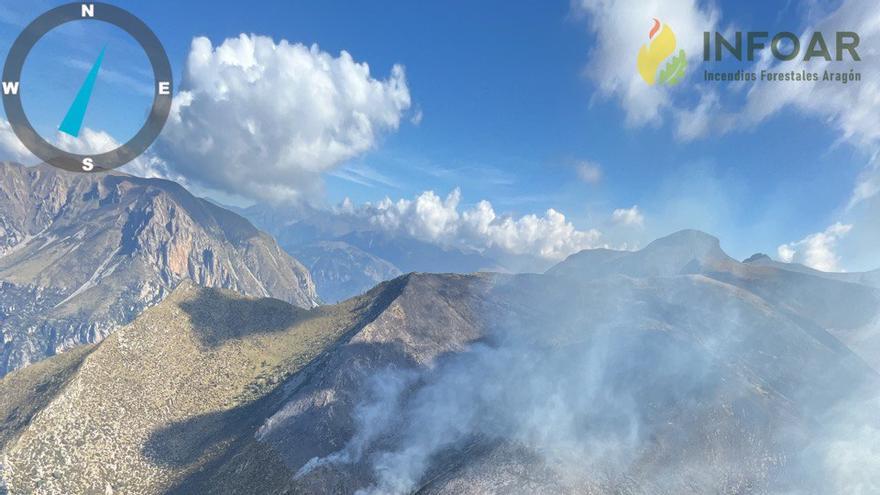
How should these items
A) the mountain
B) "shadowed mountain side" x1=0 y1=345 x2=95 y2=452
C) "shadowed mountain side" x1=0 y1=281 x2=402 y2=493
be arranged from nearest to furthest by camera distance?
the mountain, "shadowed mountain side" x1=0 y1=281 x2=402 y2=493, "shadowed mountain side" x1=0 y1=345 x2=95 y2=452

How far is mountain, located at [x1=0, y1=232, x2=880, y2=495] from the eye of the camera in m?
92.1

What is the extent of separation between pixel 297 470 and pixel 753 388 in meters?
117

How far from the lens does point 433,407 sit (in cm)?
11981

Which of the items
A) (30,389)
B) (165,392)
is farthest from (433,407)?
(30,389)

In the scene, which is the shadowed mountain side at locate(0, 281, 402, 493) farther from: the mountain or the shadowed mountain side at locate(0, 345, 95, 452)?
the shadowed mountain side at locate(0, 345, 95, 452)

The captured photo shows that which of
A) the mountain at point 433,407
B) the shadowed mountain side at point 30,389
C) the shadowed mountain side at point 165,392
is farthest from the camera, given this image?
the shadowed mountain side at point 30,389

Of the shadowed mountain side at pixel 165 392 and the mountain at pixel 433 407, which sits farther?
the shadowed mountain side at pixel 165 392

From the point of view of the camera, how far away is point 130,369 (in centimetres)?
12462

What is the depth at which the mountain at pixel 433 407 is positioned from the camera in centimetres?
9212

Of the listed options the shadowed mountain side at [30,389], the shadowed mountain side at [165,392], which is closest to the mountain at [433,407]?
the shadowed mountain side at [165,392]

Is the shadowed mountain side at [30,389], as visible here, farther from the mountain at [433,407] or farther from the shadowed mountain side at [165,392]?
the shadowed mountain side at [165,392]

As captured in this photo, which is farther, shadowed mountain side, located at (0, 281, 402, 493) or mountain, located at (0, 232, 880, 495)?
shadowed mountain side, located at (0, 281, 402, 493)

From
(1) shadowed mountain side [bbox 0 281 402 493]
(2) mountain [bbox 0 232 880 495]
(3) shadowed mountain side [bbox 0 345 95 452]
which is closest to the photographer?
(2) mountain [bbox 0 232 880 495]

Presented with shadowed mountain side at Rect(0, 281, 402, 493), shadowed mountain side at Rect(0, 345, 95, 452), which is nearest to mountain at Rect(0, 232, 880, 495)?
shadowed mountain side at Rect(0, 281, 402, 493)
